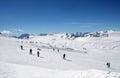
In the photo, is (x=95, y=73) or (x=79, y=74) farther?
(x=79, y=74)

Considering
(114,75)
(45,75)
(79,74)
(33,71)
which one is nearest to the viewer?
(114,75)

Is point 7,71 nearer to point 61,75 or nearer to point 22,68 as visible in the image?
point 22,68

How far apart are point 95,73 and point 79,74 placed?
6.80 ft

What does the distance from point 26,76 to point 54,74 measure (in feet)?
12.1

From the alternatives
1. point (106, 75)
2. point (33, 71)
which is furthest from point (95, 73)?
point (33, 71)

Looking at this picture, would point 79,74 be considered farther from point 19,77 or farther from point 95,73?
point 19,77

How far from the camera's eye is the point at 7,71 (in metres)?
22.9

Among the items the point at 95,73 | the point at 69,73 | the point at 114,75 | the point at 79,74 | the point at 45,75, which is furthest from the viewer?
the point at 45,75

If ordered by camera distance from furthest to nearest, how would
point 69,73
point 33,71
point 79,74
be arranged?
1. point 33,71
2. point 69,73
3. point 79,74

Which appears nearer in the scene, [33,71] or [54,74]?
[54,74]

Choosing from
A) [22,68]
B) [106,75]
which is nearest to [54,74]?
[22,68]

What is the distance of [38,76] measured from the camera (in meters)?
21.9

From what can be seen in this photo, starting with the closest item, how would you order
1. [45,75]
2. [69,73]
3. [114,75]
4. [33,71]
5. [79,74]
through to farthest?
1. [114,75]
2. [79,74]
3. [69,73]
4. [45,75]
5. [33,71]

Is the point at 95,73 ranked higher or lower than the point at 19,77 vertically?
higher
